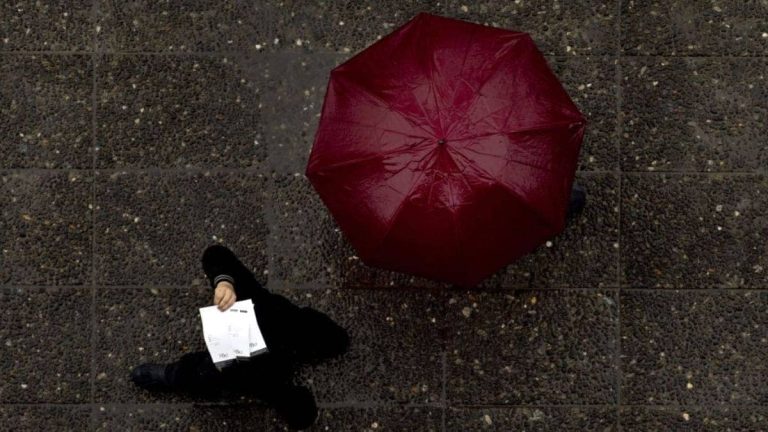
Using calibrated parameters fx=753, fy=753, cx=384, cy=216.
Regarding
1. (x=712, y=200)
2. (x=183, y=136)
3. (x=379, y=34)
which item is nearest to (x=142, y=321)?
(x=183, y=136)

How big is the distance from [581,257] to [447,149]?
168 centimetres

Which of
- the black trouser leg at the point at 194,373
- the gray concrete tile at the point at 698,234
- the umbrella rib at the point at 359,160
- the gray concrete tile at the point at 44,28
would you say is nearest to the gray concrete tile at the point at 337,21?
the gray concrete tile at the point at 44,28

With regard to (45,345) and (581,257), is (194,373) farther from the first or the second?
(581,257)

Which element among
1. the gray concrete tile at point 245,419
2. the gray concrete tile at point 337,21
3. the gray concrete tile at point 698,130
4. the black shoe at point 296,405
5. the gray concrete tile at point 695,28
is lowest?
the gray concrete tile at point 245,419

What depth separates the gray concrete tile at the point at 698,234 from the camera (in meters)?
4.52

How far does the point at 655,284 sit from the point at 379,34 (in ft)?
7.39

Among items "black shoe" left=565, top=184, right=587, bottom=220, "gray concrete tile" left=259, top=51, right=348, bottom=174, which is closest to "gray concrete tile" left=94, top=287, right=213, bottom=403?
"gray concrete tile" left=259, top=51, right=348, bottom=174

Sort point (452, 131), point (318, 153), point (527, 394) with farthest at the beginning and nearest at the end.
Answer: point (527, 394), point (318, 153), point (452, 131)

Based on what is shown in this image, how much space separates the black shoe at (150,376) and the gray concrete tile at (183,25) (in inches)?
75.4

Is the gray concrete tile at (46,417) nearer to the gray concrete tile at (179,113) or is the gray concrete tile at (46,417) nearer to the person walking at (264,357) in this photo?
the person walking at (264,357)

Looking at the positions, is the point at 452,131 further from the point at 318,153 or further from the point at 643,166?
the point at 643,166

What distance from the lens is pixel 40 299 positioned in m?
4.55

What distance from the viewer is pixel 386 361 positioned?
14.8 feet

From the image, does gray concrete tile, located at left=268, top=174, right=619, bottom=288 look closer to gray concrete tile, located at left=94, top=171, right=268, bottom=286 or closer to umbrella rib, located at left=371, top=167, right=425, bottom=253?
gray concrete tile, located at left=94, top=171, right=268, bottom=286
